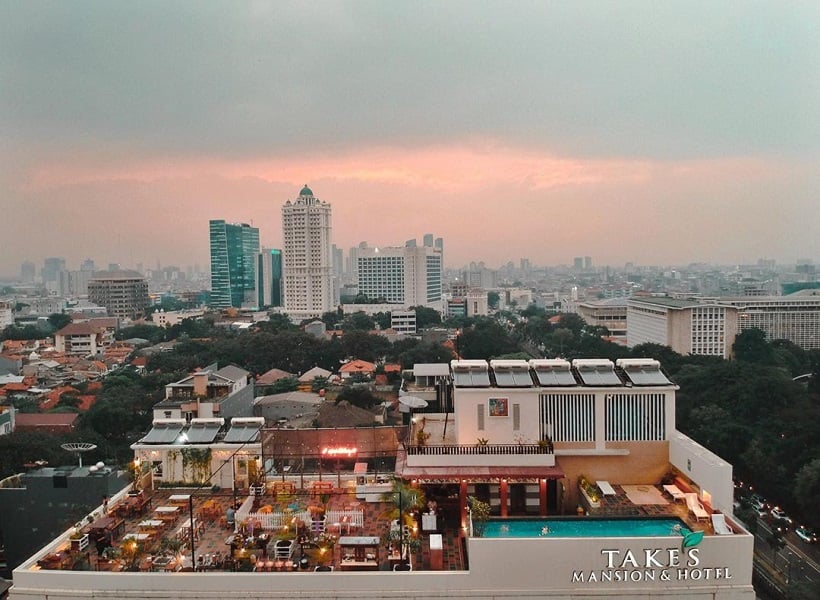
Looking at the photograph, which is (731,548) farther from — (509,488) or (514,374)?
(514,374)

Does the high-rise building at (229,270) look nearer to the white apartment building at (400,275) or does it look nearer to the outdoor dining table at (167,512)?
the white apartment building at (400,275)

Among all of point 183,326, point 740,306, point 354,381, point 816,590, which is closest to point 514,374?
A: point 816,590

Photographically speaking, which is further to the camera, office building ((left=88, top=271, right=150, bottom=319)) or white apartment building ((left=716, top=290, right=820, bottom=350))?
office building ((left=88, top=271, right=150, bottom=319))

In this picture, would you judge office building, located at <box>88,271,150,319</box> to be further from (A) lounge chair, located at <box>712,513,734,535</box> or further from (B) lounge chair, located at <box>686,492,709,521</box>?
(A) lounge chair, located at <box>712,513,734,535</box>

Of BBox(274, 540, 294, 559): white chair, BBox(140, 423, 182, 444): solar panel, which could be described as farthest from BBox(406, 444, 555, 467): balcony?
BBox(140, 423, 182, 444): solar panel

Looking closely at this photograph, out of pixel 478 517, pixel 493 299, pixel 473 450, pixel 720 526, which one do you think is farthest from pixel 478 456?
pixel 493 299

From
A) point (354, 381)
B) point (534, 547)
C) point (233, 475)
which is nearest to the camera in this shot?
point (534, 547)

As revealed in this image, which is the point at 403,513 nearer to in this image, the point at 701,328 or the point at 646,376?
the point at 646,376
